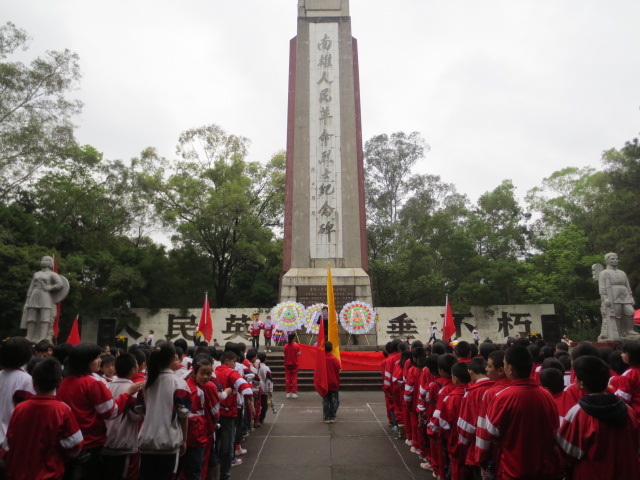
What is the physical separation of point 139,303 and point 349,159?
9859 mm

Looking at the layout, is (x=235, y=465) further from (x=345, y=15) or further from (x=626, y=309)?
(x=345, y=15)

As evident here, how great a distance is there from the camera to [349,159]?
1552cm

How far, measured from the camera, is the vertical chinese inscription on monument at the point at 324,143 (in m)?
15.0

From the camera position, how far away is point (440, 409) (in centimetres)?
352

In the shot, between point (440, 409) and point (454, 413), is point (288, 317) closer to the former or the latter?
point (440, 409)

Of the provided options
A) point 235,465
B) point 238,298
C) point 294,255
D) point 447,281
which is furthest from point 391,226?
point 235,465

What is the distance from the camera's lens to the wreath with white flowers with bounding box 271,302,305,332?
12.2m

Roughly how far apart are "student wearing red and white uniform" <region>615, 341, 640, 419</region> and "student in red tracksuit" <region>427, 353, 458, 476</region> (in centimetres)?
112

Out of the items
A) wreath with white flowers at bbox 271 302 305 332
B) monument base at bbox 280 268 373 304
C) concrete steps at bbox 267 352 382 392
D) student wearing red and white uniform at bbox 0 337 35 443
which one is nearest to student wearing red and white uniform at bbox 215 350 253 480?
student wearing red and white uniform at bbox 0 337 35 443

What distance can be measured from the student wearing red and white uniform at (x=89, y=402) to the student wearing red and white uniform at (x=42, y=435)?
0.30m

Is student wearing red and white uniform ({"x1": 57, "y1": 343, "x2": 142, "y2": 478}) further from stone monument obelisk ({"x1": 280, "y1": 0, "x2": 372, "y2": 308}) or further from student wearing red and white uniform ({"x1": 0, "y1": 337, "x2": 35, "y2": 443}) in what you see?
stone monument obelisk ({"x1": 280, "y1": 0, "x2": 372, "y2": 308})

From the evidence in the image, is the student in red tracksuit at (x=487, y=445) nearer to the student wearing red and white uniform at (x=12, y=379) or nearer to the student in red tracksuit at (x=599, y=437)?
the student in red tracksuit at (x=599, y=437)

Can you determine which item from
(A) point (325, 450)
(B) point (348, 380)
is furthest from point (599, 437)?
(B) point (348, 380)

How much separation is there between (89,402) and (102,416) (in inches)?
4.5
